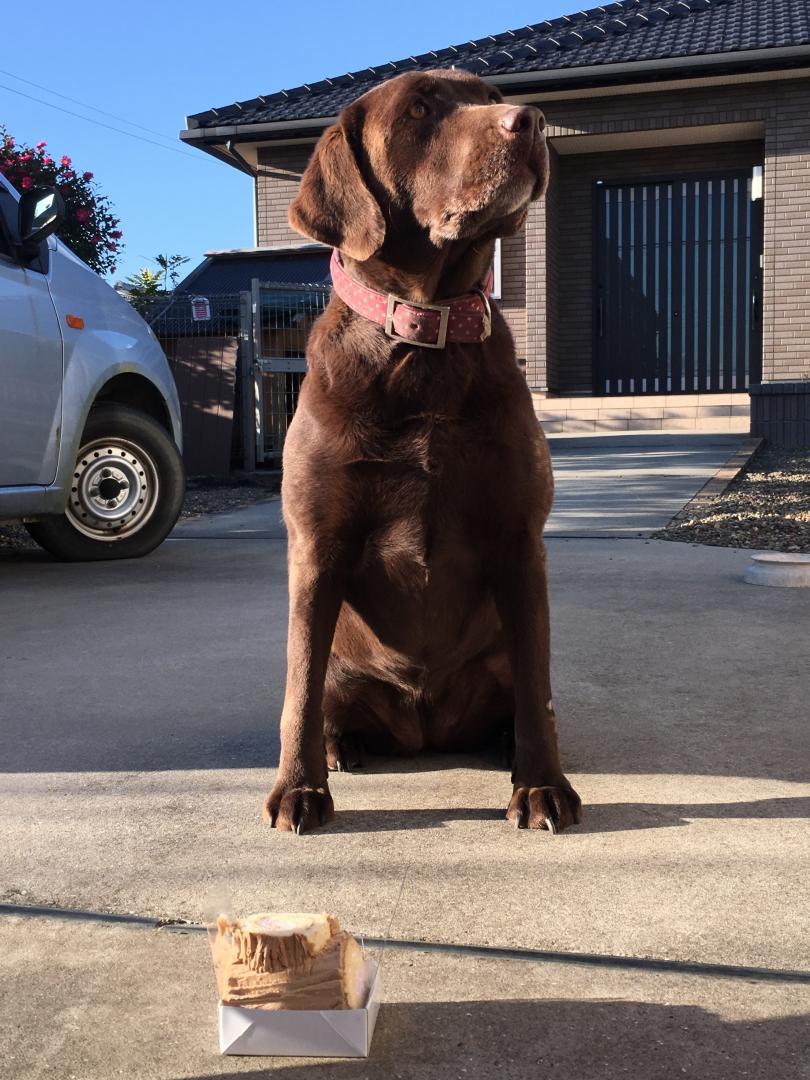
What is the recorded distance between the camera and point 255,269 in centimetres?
1233

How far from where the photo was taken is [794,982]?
1.59 m

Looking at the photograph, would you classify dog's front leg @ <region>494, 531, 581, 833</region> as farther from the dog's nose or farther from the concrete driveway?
the dog's nose

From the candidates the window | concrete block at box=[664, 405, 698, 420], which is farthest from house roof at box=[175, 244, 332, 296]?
the window

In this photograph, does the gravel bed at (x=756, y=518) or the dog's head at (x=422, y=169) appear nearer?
the dog's head at (x=422, y=169)

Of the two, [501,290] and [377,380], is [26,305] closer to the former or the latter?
[377,380]

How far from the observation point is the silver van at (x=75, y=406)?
16.8ft

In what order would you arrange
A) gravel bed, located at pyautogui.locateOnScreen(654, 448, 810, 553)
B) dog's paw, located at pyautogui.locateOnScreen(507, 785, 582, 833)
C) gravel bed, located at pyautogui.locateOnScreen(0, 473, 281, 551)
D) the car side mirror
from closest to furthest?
dog's paw, located at pyautogui.locateOnScreen(507, 785, 582, 833) < the car side mirror < gravel bed, located at pyautogui.locateOnScreen(654, 448, 810, 553) < gravel bed, located at pyautogui.locateOnScreen(0, 473, 281, 551)

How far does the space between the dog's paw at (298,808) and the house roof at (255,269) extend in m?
9.74

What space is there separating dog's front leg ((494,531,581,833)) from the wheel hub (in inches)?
152

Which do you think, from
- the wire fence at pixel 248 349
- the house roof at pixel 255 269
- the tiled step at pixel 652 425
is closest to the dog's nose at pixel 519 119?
the wire fence at pixel 248 349

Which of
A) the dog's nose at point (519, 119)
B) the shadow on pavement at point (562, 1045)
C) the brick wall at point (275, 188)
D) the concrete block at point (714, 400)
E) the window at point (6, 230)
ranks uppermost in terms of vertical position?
the brick wall at point (275, 188)

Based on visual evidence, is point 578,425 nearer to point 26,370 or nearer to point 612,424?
point 612,424

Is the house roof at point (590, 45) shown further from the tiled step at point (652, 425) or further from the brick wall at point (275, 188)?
→ the tiled step at point (652, 425)

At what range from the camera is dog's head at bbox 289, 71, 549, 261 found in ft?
7.52
